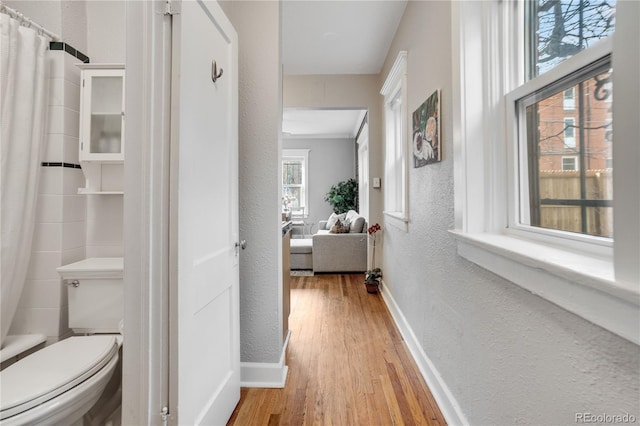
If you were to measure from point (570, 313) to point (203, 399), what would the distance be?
1.32m

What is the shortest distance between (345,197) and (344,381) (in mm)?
5536

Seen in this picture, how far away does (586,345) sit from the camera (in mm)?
704

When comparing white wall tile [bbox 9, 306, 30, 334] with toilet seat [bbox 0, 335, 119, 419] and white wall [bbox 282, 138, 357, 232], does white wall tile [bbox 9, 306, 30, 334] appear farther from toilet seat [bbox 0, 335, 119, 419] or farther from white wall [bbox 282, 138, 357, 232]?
white wall [bbox 282, 138, 357, 232]

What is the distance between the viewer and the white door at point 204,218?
1095mm

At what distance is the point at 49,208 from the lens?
63.7 inches

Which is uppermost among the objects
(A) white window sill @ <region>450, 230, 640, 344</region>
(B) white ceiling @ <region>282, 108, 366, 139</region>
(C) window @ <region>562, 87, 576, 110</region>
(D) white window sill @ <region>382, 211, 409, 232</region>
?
(B) white ceiling @ <region>282, 108, 366, 139</region>

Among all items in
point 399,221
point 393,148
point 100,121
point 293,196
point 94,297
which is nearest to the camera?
point 94,297

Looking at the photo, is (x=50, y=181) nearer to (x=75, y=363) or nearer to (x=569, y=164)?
(x=75, y=363)

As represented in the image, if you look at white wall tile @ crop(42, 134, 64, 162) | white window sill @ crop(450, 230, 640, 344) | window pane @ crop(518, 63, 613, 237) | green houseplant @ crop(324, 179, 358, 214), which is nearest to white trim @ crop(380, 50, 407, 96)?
window pane @ crop(518, 63, 613, 237)

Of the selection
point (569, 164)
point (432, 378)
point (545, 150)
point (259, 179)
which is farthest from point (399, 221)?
point (569, 164)

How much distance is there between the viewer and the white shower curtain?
1.46 metres

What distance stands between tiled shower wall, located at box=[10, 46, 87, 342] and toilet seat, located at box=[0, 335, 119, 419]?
0.36m

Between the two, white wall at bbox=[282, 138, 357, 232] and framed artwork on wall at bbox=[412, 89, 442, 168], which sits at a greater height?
white wall at bbox=[282, 138, 357, 232]

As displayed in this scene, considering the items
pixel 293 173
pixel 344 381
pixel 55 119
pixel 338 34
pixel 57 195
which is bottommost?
pixel 344 381
